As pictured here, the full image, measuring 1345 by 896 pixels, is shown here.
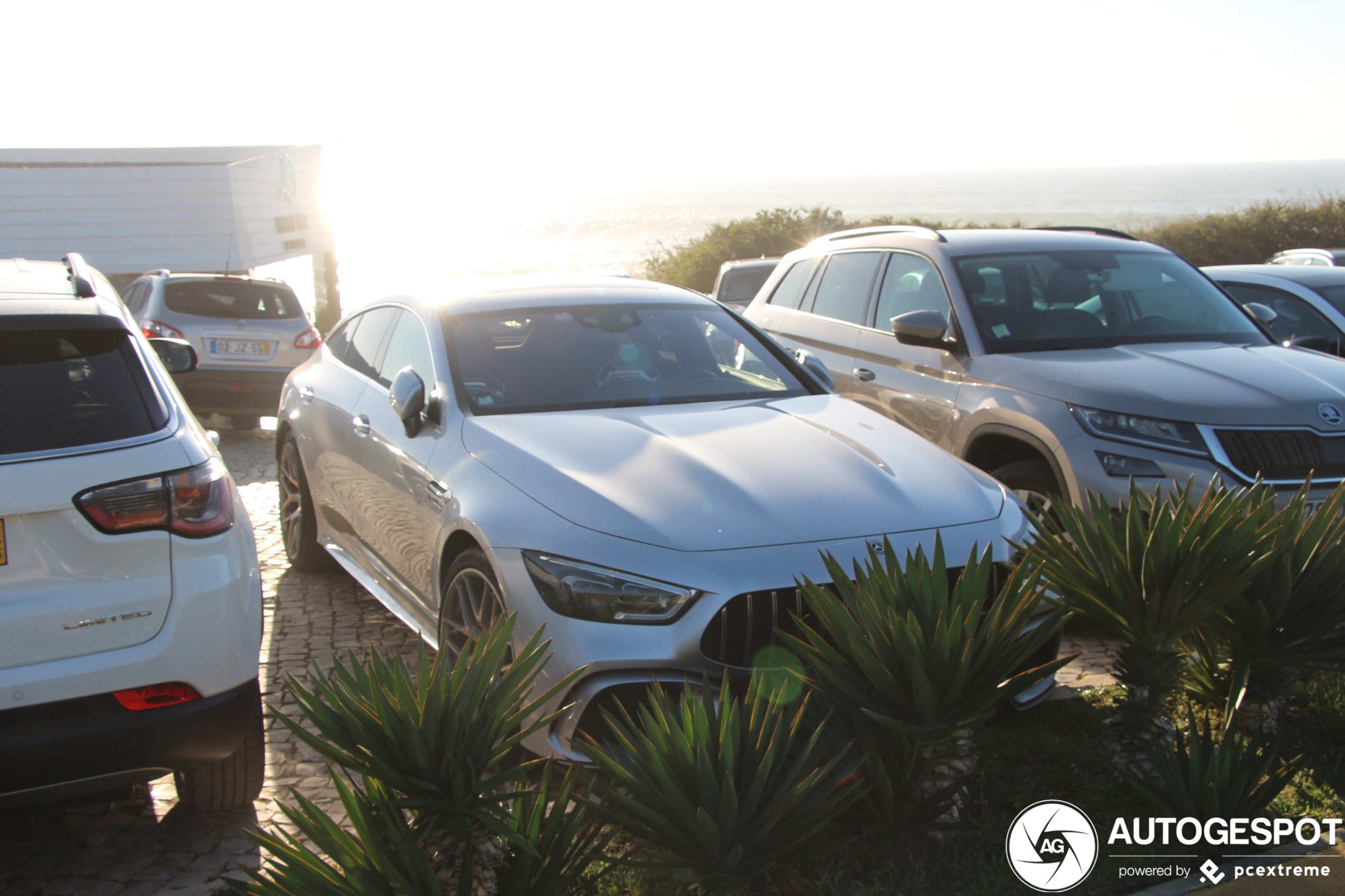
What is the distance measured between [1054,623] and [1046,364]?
2639 mm

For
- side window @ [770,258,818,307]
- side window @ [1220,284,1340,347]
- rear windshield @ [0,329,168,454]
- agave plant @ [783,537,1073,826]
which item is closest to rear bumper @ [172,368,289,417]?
side window @ [770,258,818,307]

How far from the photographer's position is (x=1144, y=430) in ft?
15.6

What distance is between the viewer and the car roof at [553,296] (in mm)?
4887

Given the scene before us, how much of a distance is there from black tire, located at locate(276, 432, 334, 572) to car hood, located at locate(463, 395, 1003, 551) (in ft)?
7.06

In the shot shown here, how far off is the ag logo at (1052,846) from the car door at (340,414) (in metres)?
3.13

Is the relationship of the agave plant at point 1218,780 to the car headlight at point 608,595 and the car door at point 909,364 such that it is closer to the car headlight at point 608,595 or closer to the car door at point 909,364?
the car headlight at point 608,595

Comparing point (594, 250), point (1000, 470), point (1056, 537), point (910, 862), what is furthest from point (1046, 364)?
point (594, 250)

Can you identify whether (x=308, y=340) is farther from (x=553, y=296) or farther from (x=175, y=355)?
(x=553, y=296)

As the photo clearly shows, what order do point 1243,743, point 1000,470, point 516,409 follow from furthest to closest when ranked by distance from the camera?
point 1000,470 < point 516,409 < point 1243,743

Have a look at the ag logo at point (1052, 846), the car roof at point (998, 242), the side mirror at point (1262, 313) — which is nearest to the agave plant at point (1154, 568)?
the ag logo at point (1052, 846)

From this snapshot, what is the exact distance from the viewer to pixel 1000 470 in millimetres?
5230

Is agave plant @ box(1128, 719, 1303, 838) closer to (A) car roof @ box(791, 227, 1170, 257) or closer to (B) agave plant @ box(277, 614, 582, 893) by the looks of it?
(B) agave plant @ box(277, 614, 582, 893)

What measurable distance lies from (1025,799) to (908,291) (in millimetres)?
3714

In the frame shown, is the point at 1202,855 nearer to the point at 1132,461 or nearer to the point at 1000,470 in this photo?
the point at 1132,461
